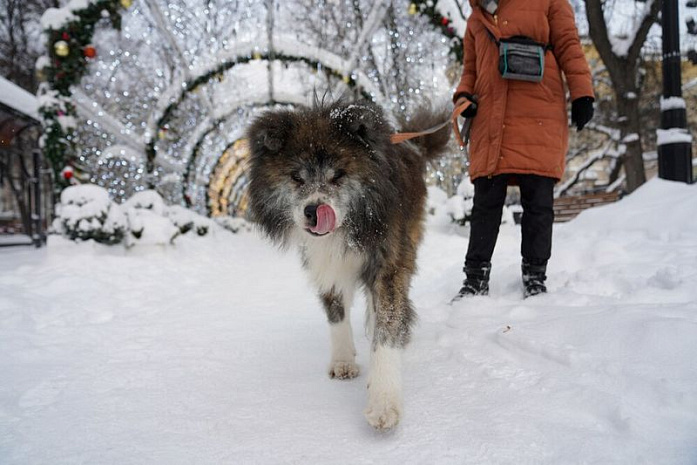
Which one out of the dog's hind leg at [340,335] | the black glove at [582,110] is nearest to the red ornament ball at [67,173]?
the dog's hind leg at [340,335]

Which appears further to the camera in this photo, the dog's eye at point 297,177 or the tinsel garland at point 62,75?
the tinsel garland at point 62,75

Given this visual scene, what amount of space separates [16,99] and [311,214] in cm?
1020

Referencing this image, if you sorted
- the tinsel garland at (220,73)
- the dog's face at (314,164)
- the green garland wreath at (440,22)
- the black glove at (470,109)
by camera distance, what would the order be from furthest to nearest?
the tinsel garland at (220,73) < the green garland wreath at (440,22) < the black glove at (470,109) < the dog's face at (314,164)

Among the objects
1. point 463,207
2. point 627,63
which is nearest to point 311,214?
point 463,207

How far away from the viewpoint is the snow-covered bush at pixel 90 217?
626cm

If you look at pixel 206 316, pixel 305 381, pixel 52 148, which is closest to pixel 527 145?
pixel 305 381

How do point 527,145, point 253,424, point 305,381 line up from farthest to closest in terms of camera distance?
point 527,145 < point 305,381 < point 253,424

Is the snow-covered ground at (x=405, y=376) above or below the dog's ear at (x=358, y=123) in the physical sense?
below

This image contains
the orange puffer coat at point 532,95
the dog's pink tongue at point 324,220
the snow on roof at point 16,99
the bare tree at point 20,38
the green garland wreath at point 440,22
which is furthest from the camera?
the bare tree at point 20,38

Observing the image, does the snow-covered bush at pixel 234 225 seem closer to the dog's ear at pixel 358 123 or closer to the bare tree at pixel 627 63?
the dog's ear at pixel 358 123

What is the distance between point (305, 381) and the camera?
91.5 inches

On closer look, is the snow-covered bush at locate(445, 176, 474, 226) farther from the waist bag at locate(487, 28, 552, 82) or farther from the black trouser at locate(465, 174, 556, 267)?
the waist bag at locate(487, 28, 552, 82)

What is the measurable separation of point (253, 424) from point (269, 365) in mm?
740

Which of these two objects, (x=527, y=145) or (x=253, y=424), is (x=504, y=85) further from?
(x=253, y=424)
